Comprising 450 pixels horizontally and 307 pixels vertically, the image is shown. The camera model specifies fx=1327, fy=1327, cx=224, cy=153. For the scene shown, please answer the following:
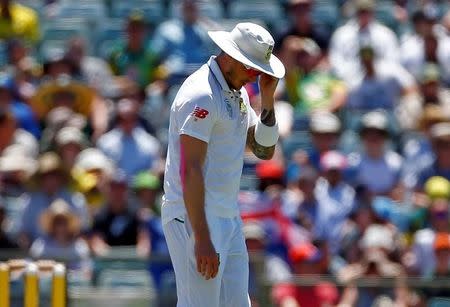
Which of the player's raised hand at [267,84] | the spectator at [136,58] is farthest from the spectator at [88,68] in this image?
the player's raised hand at [267,84]

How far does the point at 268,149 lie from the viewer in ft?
20.6

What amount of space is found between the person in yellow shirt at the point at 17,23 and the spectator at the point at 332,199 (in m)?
3.63

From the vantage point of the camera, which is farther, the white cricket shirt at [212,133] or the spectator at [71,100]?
the spectator at [71,100]

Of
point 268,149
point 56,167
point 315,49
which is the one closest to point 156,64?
point 315,49

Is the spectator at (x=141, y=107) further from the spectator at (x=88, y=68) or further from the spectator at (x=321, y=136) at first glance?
the spectator at (x=321, y=136)

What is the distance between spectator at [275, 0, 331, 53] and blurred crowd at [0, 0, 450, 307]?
0.02 meters

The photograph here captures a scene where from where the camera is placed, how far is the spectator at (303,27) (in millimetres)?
12352

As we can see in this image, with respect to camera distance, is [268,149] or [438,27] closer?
[268,149]

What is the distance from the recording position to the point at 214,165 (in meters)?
5.96

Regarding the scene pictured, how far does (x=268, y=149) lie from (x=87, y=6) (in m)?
7.40

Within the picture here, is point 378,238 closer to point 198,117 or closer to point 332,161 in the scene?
point 332,161

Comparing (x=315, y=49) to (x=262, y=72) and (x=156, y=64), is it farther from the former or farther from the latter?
(x=262, y=72)

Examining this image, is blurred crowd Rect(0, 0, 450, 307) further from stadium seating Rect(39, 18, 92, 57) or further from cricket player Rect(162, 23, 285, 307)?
cricket player Rect(162, 23, 285, 307)

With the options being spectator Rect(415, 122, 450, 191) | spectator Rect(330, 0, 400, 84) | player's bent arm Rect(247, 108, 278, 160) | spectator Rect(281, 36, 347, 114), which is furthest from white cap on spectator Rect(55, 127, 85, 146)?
player's bent arm Rect(247, 108, 278, 160)
